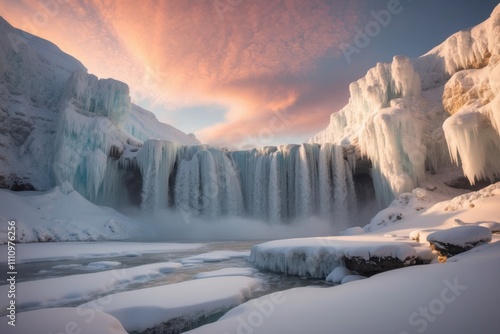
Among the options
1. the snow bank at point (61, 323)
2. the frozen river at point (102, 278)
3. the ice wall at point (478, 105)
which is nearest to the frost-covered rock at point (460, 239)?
the frozen river at point (102, 278)

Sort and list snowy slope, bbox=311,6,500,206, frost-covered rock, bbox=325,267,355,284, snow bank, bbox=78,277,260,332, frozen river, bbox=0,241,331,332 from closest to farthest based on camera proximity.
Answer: snow bank, bbox=78,277,260,332 → frozen river, bbox=0,241,331,332 → frost-covered rock, bbox=325,267,355,284 → snowy slope, bbox=311,6,500,206

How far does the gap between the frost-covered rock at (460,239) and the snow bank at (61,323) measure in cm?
689

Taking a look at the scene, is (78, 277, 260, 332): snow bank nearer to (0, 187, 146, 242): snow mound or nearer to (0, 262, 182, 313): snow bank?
(0, 262, 182, 313): snow bank

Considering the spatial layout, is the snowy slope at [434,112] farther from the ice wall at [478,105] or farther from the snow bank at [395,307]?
the snow bank at [395,307]

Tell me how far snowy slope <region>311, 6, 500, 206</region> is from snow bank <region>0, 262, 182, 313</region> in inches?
684

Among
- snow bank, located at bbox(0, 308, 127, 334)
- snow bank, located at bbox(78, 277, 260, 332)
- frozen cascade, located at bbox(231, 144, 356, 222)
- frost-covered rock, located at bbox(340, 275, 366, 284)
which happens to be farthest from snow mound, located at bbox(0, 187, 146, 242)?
frost-covered rock, located at bbox(340, 275, 366, 284)

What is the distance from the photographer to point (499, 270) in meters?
3.05

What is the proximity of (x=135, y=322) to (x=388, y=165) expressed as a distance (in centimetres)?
2003

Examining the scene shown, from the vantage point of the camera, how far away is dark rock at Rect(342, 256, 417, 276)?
5.72 m

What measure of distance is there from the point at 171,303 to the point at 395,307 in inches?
127

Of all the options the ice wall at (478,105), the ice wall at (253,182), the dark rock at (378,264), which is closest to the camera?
the dark rock at (378,264)

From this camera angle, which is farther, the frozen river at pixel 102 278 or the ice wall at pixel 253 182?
the ice wall at pixel 253 182

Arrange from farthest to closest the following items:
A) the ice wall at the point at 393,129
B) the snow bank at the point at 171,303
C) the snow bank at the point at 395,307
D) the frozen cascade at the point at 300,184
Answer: the frozen cascade at the point at 300,184 → the ice wall at the point at 393,129 → the snow bank at the point at 171,303 → the snow bank at the point at 395,307

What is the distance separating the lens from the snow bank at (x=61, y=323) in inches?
99.8
